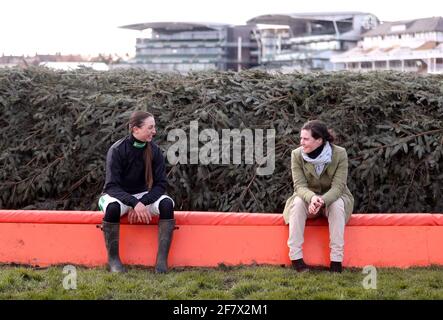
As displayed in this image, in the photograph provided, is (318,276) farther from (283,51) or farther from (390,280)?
(283,51)

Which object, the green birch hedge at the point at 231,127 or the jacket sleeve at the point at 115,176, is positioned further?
the green birch hedge at the point at 231,127

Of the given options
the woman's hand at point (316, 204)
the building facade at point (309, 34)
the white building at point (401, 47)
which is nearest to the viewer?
the woman's hand at point (316, 204)

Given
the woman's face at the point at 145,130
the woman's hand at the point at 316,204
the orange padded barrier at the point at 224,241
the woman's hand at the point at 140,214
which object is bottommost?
the orange padded barrier at the point at 224,241

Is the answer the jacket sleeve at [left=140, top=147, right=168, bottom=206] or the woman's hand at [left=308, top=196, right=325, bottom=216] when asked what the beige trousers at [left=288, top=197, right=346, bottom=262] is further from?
the jacket sleeve at [left=140, top=147, right=168, bottom=206]

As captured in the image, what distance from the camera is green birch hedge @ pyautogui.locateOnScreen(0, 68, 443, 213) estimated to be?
6332mm

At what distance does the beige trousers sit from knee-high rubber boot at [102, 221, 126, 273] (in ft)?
4.44

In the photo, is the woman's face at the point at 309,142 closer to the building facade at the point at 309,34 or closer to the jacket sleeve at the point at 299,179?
the jacket sleeve at the point at 299,179

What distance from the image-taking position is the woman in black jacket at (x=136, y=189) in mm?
5281

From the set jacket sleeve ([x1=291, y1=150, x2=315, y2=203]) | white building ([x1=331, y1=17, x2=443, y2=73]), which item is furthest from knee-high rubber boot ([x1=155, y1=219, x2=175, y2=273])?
white building ([x1=331, y1=17, x2=443, y2=73])

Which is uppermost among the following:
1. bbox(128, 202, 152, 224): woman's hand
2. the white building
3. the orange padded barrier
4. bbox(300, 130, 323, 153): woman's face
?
the white building

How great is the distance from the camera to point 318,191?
552 cm

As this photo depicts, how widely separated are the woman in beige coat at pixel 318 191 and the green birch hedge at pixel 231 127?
866 mm

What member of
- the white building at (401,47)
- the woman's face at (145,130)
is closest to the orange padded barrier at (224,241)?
the woman's face at (145,130)

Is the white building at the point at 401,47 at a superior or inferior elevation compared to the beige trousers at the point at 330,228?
superior
